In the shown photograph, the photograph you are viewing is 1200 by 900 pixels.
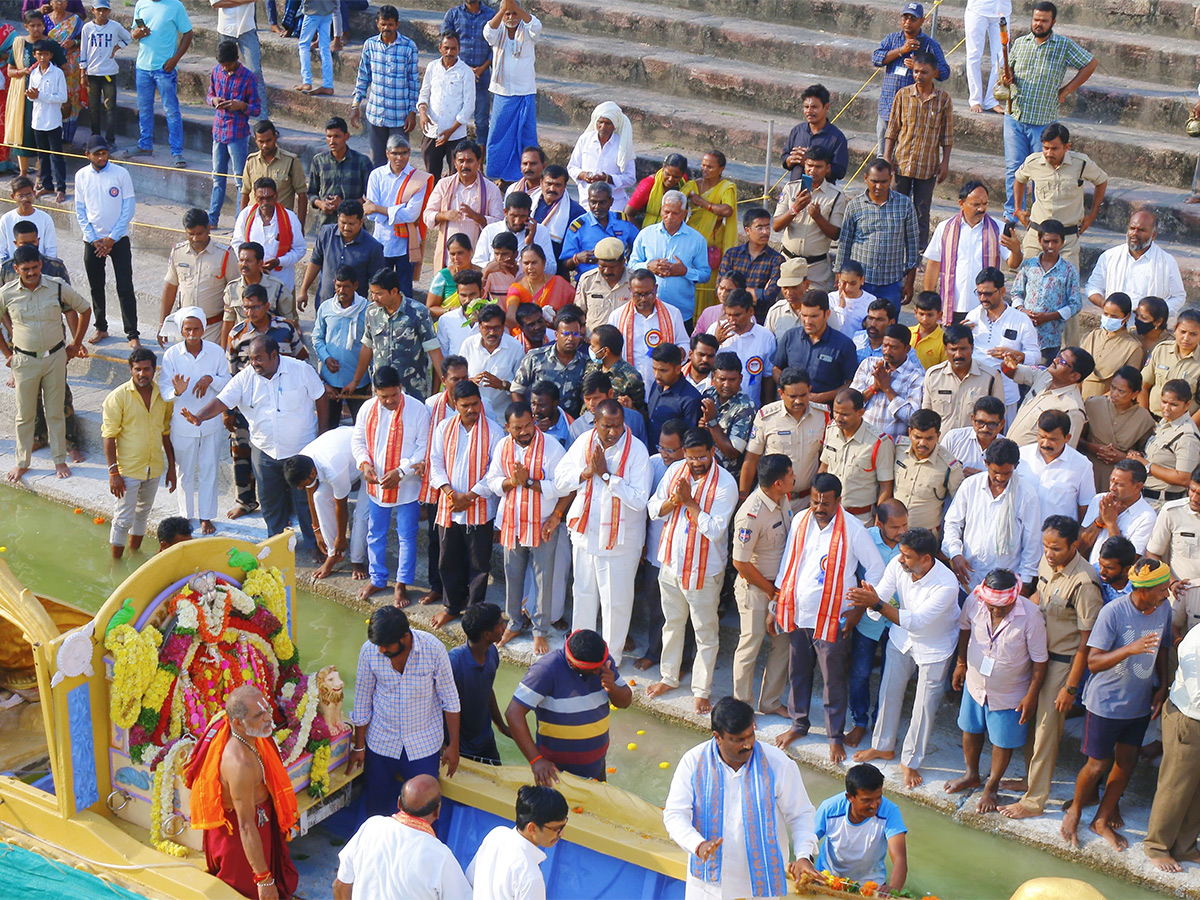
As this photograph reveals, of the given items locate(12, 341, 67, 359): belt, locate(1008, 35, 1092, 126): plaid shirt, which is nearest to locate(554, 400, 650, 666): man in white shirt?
locate(12, 341, 67, 359): belt

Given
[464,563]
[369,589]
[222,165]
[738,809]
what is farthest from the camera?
[222,165]

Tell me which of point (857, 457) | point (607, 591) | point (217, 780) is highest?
point (857, 457)

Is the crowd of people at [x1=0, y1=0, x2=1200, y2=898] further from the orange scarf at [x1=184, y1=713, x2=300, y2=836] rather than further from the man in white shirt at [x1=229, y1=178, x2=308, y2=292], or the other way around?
the orange scarf at [x1=184, y1=713, x2=300, y2=836]

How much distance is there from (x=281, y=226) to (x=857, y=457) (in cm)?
561

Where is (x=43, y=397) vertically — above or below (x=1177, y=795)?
above

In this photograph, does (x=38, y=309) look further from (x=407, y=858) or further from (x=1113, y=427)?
(x=1113, y=427)

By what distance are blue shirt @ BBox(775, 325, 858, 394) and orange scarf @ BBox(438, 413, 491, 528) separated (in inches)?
84.0

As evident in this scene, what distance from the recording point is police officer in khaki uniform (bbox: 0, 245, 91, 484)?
1151 centimetres

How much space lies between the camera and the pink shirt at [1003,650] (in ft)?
26.2

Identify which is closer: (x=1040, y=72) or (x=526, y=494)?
(x=526, y=494)

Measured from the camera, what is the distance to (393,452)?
32.7 feet

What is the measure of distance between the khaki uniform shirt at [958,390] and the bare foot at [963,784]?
2195 mm

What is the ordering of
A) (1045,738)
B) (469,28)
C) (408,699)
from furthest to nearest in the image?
(469,28), (1045,738), (408,699)

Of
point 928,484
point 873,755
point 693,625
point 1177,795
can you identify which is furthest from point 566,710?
point 1177,795
